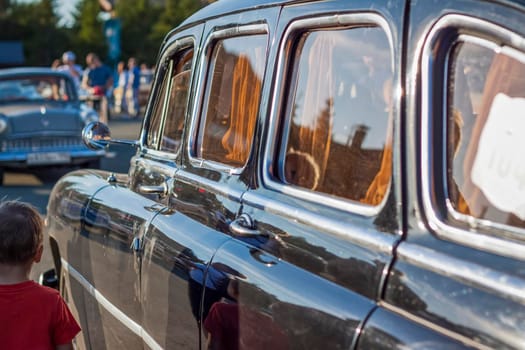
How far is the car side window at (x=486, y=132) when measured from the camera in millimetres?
1578

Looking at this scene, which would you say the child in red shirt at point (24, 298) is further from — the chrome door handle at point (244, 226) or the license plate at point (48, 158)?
the license plate at point (48, 158)

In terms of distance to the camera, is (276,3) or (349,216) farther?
(276,3)

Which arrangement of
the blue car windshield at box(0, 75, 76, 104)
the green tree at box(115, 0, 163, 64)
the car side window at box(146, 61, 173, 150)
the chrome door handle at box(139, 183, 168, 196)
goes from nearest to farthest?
1. the chrome door handle at box(139, 183, 168, 196)
2. the car side window at box(146, 61, 173, 150)
3. the blue car windshield at box(0, 75, 76, 104)
4. the green tree at box(115, 0, 163, 64)

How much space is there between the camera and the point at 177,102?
3.33 m

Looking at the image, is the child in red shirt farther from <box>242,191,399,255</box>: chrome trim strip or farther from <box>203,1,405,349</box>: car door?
<box>242,191,399,255</box>: chrome trim strip

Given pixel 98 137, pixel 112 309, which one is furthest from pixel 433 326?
pixel 98 137

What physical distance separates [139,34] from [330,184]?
69014 millimetres

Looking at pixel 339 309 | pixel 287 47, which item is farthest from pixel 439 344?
pixel 287 47

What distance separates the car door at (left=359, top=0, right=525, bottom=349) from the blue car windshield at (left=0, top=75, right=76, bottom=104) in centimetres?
1139

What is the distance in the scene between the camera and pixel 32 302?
2.51 m

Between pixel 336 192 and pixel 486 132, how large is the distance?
49 centimetres

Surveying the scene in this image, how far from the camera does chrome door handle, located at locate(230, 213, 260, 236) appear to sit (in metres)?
2.17

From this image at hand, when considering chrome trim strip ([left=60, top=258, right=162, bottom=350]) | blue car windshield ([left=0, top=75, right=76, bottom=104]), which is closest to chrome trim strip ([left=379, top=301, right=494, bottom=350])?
chrome trim strip ([left=60, top=258, right=162, bottom=350])

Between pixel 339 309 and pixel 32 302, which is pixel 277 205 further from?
pixel 32 302
